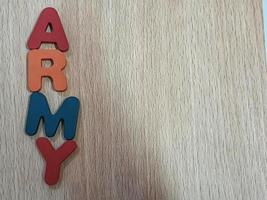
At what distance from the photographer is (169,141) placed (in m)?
0.50

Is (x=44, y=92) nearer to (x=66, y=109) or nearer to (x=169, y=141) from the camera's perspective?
(x=66, y=109)

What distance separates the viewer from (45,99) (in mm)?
456

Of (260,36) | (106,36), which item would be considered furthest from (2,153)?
(260,36)

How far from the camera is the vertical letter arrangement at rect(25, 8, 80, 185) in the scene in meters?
0.45

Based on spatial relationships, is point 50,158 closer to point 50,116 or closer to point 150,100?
point 50,116

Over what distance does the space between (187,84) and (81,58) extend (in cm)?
15

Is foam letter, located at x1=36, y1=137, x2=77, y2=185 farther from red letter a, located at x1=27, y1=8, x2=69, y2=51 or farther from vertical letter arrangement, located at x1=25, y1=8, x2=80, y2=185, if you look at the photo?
red letter a, located at x1=27, y1=8, x2=69, y2=51

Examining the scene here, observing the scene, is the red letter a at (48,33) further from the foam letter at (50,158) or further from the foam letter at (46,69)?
the foam letter at (50,158)

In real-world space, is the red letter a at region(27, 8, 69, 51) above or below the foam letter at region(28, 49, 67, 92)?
above

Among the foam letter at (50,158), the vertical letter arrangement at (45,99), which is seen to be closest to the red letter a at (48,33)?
the vertical letter arrangement at (45,99)

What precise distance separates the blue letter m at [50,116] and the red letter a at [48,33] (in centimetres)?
7

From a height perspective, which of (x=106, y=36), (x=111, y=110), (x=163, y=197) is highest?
(x=106, y=36)

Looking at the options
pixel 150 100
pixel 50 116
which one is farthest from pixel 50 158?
pixel 150 100

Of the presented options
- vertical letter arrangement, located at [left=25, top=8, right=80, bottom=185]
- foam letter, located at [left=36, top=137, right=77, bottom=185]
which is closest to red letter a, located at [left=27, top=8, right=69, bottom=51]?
vertical letter arrangement, located at [left=25, top=8, right=80, bottom=185]
